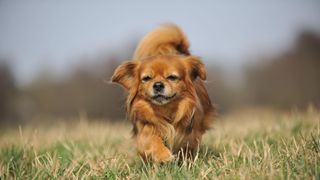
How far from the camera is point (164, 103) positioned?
4898 millimetres

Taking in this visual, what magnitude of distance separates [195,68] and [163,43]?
3.04ft

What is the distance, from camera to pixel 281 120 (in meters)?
7.20

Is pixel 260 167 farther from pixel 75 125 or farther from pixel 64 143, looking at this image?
pixel 75 125

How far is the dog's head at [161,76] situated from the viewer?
4793 millimetres

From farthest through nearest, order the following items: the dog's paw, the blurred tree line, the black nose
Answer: the blurred tree line
the black nose
the dog's paw

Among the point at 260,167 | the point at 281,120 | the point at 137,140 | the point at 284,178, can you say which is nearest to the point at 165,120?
the point at 137,140

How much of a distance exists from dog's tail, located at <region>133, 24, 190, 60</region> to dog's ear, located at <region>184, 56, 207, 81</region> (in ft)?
2.45

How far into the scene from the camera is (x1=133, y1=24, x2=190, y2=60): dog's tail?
6023mm

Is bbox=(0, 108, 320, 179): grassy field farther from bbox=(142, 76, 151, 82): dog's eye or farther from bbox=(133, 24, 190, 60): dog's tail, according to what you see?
bbox=(133, 24, 190, 60): dog's tail

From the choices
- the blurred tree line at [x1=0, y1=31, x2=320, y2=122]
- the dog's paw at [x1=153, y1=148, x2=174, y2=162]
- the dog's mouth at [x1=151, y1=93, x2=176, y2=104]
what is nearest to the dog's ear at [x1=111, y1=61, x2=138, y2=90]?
the dog's mouth at [x1=151, y1=93, x2=176, y2=104]

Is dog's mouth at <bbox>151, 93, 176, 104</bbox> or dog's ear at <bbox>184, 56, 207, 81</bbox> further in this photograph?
dog's ear at <bbox>184, 56, 207, 81</bbox>

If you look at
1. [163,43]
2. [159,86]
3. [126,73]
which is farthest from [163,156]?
[163,43]

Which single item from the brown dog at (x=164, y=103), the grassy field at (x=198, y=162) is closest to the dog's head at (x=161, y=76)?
the brown dog at (x=164, y=103)

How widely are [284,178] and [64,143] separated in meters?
3.57
